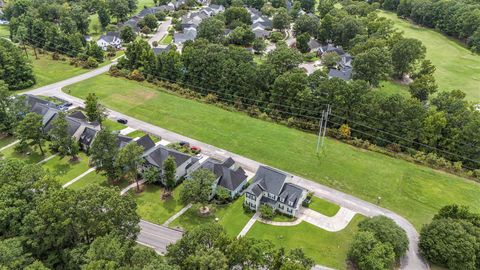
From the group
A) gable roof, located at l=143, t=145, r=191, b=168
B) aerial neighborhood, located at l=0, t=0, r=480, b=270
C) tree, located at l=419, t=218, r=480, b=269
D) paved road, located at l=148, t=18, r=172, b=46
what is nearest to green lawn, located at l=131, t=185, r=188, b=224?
aerial neighborhood, located at l=0, t=0, r=480, b=270

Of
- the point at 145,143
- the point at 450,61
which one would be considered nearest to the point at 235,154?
the point at 145,143

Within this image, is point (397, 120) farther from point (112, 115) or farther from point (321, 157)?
point (112, 115)

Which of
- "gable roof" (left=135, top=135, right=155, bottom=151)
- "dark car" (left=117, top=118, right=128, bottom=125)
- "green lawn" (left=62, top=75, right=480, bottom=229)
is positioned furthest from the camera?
"dark car" (left=117, top=118, right=128, bottom=125)

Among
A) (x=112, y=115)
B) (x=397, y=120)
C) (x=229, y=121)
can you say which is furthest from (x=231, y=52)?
(x=397, y=120)

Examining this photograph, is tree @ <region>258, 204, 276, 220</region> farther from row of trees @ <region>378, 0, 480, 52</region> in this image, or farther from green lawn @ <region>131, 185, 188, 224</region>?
row of trees @ <region>378, 0, 480, 52</region>

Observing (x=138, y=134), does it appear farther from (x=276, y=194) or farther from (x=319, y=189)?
(x=319, y=189)

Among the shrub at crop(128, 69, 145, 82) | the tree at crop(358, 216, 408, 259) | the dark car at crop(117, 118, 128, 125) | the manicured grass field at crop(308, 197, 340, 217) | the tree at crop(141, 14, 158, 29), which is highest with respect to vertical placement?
the tree at crop(141, 14, 158, 29)
